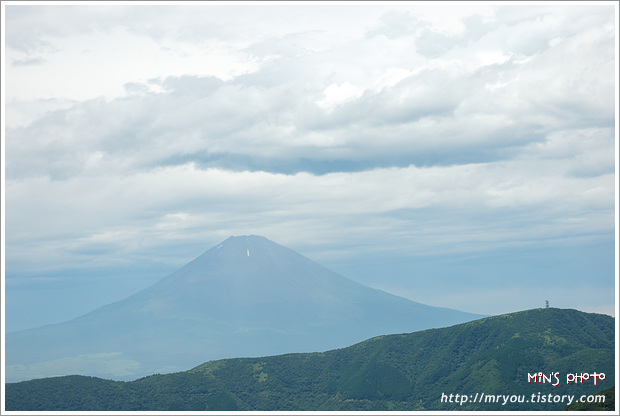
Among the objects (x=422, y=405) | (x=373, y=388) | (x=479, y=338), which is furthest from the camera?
(x=479, y=338)

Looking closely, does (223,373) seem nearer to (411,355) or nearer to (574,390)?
(411,355)

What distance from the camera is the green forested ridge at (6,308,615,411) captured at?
139m

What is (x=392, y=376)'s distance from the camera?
516 ft

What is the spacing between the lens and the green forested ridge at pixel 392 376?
139250mm

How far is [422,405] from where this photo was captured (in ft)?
470

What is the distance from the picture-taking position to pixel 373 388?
153 meters

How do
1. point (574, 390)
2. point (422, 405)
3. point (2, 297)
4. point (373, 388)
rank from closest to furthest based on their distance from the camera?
point (2, 297), point (574, 390), point (422, 405), point (373, 388)

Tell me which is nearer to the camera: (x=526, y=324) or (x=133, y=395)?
(x=133, y=395)

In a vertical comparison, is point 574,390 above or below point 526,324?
below

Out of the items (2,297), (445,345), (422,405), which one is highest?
(2,297)

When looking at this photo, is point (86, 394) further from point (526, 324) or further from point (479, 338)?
point (526, 324)

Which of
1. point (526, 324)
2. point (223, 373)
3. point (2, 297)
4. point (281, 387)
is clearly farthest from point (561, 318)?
point (2, 297)

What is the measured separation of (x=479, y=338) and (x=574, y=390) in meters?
35.4

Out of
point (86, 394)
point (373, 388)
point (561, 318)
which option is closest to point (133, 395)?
point (86, 394)
